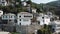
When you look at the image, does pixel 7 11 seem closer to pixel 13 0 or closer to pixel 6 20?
pixel 6 20

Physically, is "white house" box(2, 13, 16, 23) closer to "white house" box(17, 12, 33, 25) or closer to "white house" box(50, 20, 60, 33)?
"white house" box(17, 12, 33, 25)

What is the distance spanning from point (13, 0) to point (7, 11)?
11.2 feet

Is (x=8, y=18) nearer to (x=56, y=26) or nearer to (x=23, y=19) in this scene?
(x=23, y=19)

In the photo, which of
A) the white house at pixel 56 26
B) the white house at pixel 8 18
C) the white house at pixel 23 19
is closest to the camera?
the white house at pixel 23 19

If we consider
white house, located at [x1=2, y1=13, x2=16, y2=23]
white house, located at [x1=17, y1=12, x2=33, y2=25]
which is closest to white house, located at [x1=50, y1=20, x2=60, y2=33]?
white house, located at [x1=17, y1=12, x2=33, y2=25]

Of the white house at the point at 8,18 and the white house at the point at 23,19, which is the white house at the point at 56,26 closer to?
the white house at the point at 23,19

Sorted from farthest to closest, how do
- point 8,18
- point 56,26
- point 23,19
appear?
point 8,18
point 56,26
point 23,19

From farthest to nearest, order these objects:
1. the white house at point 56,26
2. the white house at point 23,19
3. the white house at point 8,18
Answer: the white house at point 8,18 → the white house at point 56,26 → the white house at point 23,19

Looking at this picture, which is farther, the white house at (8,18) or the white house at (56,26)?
the white house at (8,18)

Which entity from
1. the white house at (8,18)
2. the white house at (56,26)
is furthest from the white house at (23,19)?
the white house at (56,26)

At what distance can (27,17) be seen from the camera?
12.8m

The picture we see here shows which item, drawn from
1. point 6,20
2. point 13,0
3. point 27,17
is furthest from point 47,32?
point 13,0

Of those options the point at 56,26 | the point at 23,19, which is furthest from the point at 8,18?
the point at 56,26

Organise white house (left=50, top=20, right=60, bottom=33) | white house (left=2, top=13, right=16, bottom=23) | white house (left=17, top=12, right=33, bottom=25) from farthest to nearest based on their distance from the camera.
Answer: white house (left=2, top=13, right=16, bottom=23) → white house (left=50, top=20, right=60, bottom=33) → white house (left=17, top=12, right=33, bottom=25)
